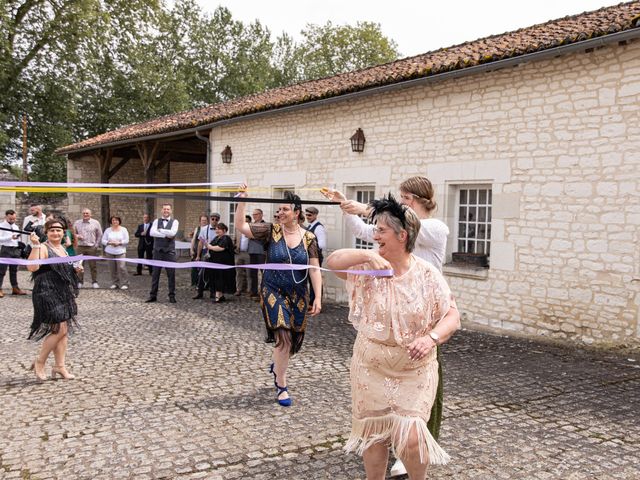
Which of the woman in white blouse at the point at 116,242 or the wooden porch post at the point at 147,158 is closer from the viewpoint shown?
the woman in white blouse at the point at 116,242

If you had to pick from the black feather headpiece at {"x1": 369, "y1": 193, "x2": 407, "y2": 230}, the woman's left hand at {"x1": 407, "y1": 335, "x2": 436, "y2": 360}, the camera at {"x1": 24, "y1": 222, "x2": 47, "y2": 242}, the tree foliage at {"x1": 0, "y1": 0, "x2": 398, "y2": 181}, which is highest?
the tree foliage at {"x1": 0, "y1": 0, "x2": 398, "y2": 181}

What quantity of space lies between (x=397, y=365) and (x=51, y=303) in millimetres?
3650

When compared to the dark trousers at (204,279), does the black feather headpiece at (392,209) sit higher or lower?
higher

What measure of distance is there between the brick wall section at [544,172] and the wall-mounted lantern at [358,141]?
1.17ft

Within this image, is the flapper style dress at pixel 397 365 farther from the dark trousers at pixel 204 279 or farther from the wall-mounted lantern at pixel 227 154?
the wall-mounted lantern at pixel 227 154

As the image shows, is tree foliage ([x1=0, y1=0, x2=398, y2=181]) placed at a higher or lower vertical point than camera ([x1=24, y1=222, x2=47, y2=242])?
higher

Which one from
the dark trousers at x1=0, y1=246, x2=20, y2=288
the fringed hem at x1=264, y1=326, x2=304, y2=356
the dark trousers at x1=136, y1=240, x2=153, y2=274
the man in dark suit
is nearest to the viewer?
the fringed hem at x1=264, y1=326, x2=304, y2=356

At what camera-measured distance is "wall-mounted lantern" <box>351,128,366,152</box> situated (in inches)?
412

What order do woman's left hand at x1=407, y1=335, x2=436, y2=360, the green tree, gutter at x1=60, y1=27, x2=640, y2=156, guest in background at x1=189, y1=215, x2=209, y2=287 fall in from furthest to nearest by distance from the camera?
the green tree < guest in background at x1=189, y1=215, x2=209, y2=287 < gutter at x1=60, y1=27, x2=640, y2=156 < woman's left hand at x1=407, y1=335, x2=436, y2=360

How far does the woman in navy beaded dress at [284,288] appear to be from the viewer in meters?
4.60

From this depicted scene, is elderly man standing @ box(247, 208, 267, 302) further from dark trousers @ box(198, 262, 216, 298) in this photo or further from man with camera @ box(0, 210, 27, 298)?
man with camera @ box(0, 210, 27, 298)

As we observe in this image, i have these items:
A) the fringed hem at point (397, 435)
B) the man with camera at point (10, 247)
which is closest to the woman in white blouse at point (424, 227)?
the fringed hem at point (397, 435)

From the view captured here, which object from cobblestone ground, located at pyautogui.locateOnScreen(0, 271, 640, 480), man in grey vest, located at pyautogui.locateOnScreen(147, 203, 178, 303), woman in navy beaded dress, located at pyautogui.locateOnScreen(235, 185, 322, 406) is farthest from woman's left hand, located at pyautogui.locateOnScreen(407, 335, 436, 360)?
man in grey vest, located at pyautogui.locateOnScreen(147, 203, 178, 303)

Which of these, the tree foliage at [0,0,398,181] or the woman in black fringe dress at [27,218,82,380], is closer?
the woman in black fringe dress at [27,218,82,380]
